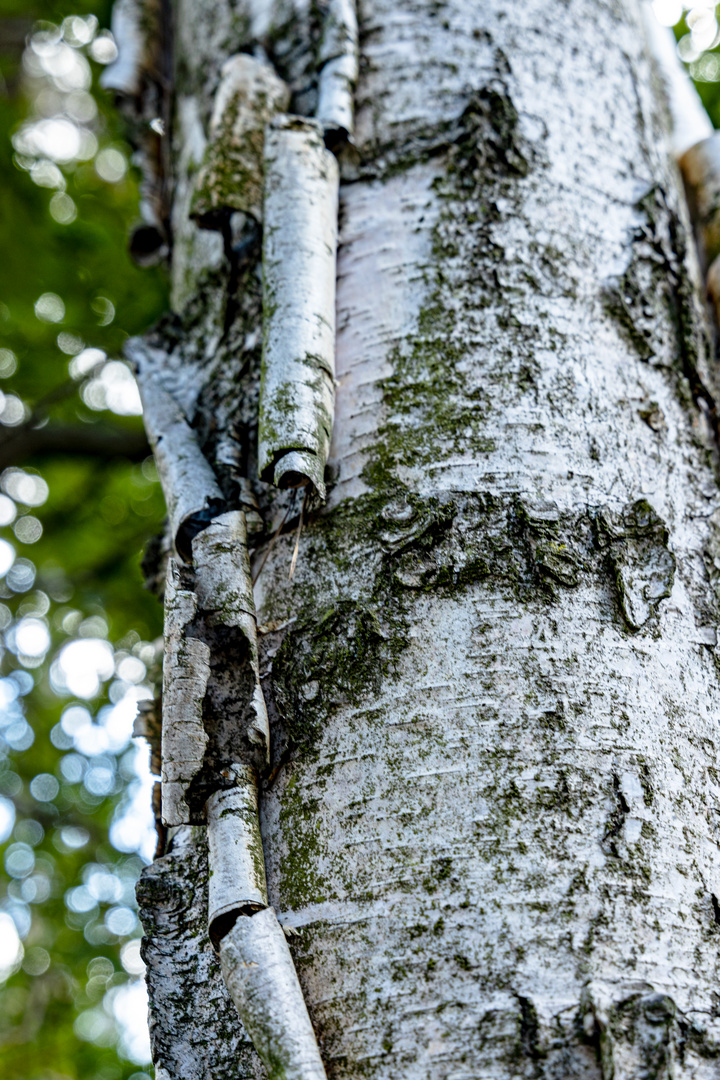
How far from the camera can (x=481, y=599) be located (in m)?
1.13

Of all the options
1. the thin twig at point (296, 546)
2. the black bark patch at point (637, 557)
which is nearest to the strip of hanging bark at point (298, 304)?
the thin twig at point (296, 546)

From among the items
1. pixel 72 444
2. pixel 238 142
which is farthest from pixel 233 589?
pixel 72 444

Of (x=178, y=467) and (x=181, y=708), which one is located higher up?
(x=178, y=467)

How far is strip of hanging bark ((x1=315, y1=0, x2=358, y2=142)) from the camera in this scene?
1505 millimetres

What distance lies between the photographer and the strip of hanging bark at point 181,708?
1.11 metres

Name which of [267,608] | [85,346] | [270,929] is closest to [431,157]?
[267,608]

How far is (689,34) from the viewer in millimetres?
3328

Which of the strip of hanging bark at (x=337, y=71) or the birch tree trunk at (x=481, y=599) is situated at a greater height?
the strip of hanging bark at (x=337, y=71)

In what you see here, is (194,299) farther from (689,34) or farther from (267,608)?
(689,34)

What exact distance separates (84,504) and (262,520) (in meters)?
2.73

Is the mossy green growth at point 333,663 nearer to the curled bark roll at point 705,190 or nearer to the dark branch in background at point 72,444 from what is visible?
the curled bark roll at point 705,190

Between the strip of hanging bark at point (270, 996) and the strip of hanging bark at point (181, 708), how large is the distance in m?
0.16

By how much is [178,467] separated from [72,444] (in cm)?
210

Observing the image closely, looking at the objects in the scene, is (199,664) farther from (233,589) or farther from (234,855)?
(234,855)
